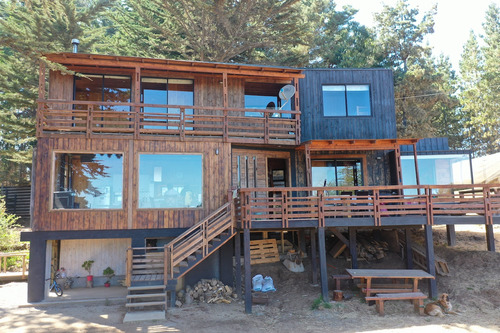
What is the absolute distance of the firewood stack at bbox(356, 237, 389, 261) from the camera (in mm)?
14188

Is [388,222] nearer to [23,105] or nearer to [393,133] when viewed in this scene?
[393,133]

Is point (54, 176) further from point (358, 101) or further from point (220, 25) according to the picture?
point (220, 25)

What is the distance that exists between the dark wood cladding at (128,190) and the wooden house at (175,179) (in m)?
0.03

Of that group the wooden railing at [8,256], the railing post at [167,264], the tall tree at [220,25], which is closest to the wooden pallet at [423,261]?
the railing post at [167,264]

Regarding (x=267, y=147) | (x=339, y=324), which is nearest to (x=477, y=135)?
(x=267, y=147)

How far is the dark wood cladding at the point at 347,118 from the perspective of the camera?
15716 mm

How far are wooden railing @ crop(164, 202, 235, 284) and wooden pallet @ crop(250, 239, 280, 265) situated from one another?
284 cm

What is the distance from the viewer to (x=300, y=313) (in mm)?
10656

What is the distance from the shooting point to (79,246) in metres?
13.5

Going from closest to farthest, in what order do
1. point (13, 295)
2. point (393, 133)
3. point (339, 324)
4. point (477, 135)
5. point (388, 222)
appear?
point (339, 324)
point (388, 222)
point (13, 295)
point (393, 133)
point (477, 135)

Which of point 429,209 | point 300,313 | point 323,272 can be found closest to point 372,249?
point 429,209

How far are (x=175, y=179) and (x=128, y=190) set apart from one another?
160cm

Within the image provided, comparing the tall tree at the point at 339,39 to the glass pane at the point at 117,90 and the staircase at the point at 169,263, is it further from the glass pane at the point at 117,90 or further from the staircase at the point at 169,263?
the staircase at the point at 169,263

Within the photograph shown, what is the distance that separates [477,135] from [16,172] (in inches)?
1682
